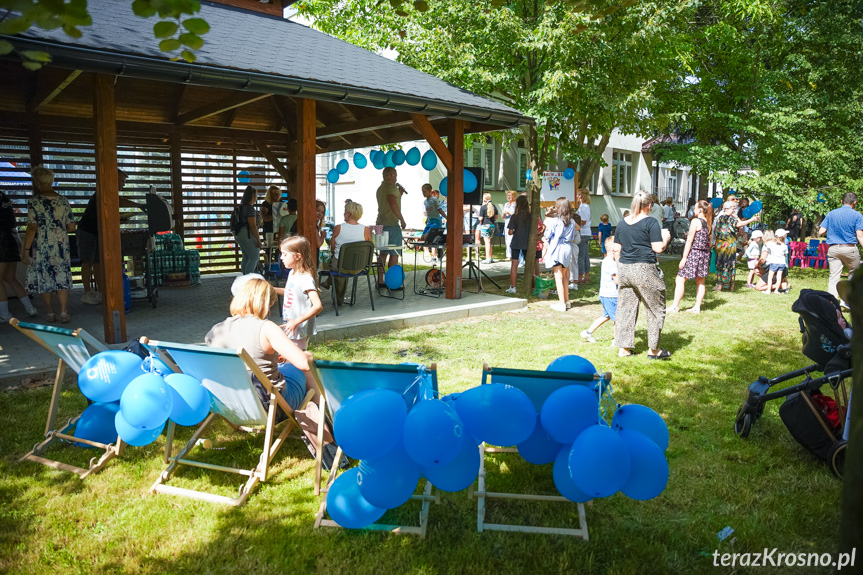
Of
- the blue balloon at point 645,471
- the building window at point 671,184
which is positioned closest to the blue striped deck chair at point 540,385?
the blue balloon at point 645,471

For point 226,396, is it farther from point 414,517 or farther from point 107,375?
point 414,517

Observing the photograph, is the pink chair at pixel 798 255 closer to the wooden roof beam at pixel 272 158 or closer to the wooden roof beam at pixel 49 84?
the wooden roof beam at pixel 272 158

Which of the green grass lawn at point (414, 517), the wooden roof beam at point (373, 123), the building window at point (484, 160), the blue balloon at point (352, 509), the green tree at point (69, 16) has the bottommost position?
the green grass lawn at point (414, 517)

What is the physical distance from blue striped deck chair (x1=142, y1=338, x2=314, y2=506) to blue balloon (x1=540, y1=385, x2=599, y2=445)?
156 centimetres

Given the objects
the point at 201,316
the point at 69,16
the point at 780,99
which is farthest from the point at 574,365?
the point at 780,99

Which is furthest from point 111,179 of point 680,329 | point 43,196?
point 680,329

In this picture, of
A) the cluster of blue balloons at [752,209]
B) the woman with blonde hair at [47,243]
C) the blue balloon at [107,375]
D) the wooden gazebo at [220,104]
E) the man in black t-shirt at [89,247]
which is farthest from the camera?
the cluster of blue balloons at [752,209]

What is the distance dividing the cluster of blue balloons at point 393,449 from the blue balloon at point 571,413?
0.41 metres

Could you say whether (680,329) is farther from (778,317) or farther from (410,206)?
(410,206)

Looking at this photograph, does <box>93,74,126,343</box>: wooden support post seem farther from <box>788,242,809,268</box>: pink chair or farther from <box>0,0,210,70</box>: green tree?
<box>788,242,809,268</box>: pink chair

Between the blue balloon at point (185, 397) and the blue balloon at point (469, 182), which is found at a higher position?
the blue balloon at point (469, 182)

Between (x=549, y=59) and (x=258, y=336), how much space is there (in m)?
8.36

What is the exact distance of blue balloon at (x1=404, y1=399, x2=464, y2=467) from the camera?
2.74 meters

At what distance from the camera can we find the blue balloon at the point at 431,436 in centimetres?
274
